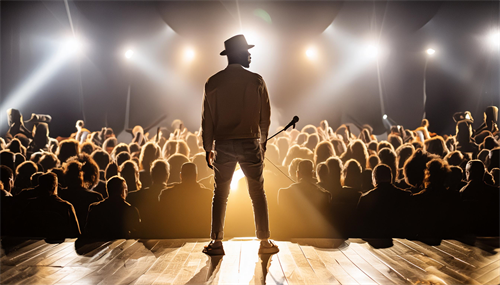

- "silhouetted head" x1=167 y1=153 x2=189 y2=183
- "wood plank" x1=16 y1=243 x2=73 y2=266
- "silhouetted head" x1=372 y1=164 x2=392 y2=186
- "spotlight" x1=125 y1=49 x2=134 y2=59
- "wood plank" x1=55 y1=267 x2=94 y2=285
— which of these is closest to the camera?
"wood plank" x1=55 y1=267 x2=94 y2=285

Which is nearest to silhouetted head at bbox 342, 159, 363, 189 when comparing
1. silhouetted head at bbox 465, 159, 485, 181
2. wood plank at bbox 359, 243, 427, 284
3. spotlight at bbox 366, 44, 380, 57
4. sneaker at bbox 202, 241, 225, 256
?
wood plank at bbox 359, 243, 427, 284

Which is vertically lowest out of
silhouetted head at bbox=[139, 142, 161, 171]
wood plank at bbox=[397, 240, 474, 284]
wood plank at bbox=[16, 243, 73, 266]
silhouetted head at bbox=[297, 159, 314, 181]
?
wood plank at bbox=[397, 240, 474, 284]

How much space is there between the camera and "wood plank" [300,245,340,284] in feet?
6.07

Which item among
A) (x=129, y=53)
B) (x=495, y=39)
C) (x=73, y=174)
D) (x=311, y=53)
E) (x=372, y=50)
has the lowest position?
(x=73, y=174)

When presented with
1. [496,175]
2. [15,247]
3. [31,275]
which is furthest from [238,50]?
[496,175]

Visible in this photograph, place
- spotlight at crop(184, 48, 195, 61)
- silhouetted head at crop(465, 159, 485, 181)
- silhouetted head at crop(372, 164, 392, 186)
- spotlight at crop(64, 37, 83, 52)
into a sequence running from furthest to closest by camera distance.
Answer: spotlight at crop(184, 48, 195, 61), spotlight at crop(64, 37, 83, 52), silhouetted head at crop(465, 159, 485, 181), silhouetted head at crop(372, 164, 392, 186)

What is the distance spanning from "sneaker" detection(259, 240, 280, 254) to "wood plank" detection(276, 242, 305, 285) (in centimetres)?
4

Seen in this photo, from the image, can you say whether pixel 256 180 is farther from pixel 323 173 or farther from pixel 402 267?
pixel 402 267

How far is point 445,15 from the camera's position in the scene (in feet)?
24.9

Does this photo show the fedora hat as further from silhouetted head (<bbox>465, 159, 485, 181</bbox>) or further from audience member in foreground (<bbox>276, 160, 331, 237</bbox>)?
silhouetted head (<bbox>465, 159, 485, 181</bbox>)

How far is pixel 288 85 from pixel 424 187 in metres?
6.85

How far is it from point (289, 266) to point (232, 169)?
688 millimetres

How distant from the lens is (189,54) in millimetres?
8891

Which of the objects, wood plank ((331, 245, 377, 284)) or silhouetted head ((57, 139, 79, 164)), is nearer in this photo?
wood plank ((331, 245, 377, 284))
